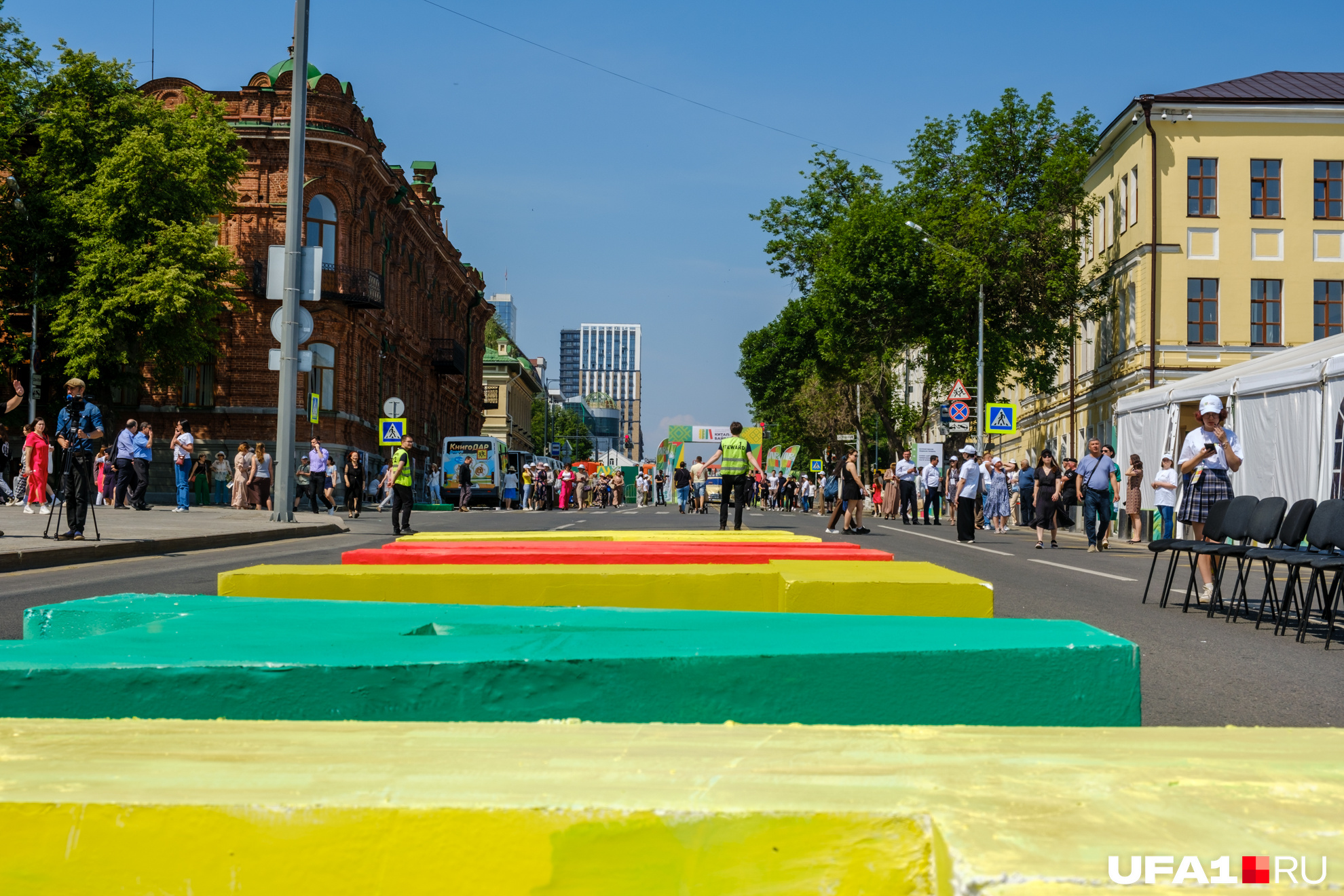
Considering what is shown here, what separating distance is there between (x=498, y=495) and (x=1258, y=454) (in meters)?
34.7

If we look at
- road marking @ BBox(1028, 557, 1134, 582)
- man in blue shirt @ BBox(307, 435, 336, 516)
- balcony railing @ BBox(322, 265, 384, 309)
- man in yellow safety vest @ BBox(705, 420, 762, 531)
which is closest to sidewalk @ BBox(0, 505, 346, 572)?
man in blue shirt @ BBox(307, 435, 336, 516)

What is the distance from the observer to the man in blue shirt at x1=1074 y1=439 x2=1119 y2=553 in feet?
62.1

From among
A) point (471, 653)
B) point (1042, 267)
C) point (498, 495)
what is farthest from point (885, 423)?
point (471, 653)

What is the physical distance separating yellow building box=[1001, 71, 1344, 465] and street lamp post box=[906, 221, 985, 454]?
4197mm

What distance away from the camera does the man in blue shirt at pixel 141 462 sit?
2320 cm

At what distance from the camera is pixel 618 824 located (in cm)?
119

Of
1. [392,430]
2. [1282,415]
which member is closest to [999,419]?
[1282,415]

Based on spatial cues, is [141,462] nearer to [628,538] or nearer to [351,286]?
[351,286]

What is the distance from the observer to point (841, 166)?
152 feet

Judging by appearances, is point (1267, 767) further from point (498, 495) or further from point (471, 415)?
point (471, 415)

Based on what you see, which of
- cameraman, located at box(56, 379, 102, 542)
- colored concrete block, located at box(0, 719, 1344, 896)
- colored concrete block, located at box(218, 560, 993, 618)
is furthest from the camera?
cameraman, located at box(56, 379, 102, 542)

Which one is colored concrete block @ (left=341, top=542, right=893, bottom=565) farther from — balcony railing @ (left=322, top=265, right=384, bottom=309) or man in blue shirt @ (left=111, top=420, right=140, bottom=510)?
balcony railing @ (left=322, top=265, right=384, bottom=309)

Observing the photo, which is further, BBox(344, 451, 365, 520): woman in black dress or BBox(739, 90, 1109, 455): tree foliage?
BBox(739, 90, 1109, 455): tree foliage

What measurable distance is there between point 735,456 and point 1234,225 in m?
Result: 27.1
